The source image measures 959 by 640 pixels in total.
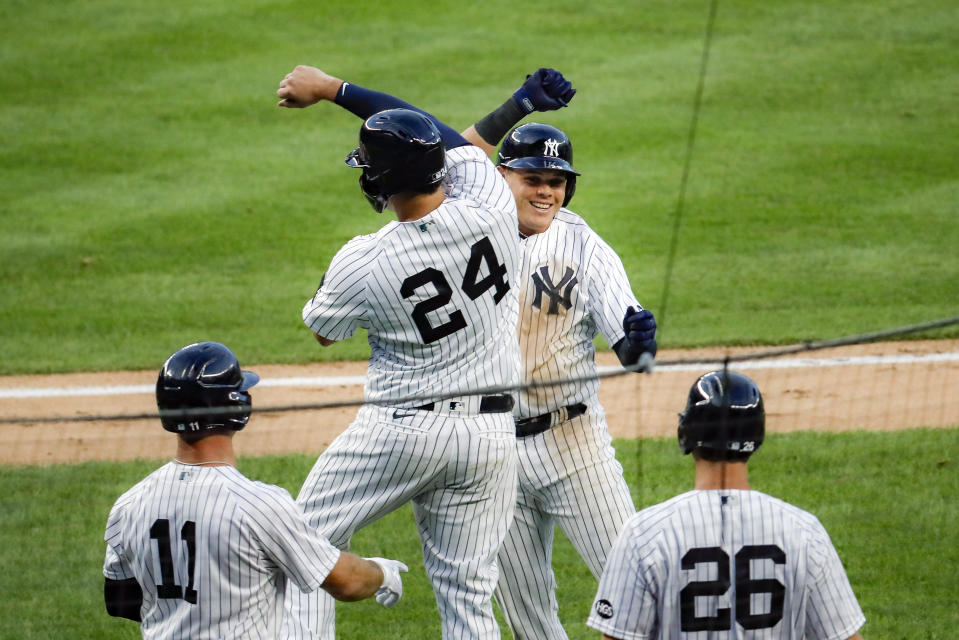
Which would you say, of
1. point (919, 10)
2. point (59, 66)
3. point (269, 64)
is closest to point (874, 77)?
point (919, 10)

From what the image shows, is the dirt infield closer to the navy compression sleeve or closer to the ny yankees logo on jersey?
the ny yankees logo on jersey

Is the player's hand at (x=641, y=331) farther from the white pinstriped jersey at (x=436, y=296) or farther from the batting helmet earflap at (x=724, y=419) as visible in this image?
the batting helmet earflap at (x=724, y=419)

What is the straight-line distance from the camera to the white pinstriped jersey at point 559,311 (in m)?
4.55

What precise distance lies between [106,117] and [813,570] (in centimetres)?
1285

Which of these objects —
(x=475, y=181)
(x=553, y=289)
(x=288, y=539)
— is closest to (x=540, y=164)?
(x=553, y=289)

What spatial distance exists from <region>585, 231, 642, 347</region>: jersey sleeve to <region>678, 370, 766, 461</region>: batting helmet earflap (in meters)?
1.24

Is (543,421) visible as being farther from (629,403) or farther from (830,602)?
(629,403)

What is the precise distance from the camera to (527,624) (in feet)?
15.3

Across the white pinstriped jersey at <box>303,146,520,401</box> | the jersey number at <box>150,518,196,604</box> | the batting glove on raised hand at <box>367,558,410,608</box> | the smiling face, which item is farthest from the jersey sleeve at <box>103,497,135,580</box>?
the smiling face

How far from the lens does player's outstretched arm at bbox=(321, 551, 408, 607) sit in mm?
3332

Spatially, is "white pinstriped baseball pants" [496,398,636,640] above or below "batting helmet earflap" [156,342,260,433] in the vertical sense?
below

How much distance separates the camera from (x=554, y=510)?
15.1ft

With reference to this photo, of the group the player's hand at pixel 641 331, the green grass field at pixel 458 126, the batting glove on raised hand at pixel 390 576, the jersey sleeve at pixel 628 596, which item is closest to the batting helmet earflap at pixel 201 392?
the batting glove on raised hand at pixel 390 576

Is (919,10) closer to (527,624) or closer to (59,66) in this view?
(59,66)
